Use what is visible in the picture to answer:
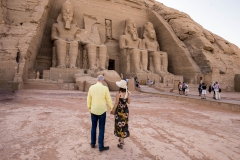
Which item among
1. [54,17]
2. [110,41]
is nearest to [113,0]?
[110,41]

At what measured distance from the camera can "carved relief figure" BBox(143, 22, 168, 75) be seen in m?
16.2

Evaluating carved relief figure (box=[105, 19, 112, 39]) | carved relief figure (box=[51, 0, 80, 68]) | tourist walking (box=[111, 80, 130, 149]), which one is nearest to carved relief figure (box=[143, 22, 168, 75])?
carved relief figure (box=[105, 19, 112, 39])

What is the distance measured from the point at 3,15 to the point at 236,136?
1223 cm

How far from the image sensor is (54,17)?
50.0 ft

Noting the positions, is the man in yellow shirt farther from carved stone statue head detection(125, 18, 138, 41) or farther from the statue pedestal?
carved stone statue head detection(125, 18, 138, 41)

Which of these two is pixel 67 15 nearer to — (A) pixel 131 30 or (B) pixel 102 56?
(B) pixel 102 56

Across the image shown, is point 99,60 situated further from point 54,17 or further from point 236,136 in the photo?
point 236,136

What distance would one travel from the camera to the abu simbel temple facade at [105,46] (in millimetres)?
9961

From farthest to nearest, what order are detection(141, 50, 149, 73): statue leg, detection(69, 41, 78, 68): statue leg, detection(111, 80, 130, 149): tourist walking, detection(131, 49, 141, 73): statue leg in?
detection(141, 50, 149, 73): statue leg, detection(131, 49, 141, 73): statue leg, detection(69, 41, 78, 68): statue leg, detection(111, 80, 130, 149): tourist walking

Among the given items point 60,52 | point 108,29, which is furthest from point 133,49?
point 60,52

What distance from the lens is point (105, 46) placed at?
47.1ft

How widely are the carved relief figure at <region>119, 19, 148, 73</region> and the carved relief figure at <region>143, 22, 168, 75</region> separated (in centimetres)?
96

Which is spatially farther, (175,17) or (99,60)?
(175,17)

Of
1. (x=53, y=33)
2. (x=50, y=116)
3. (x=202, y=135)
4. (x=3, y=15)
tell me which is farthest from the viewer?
(x=53, y=33)
